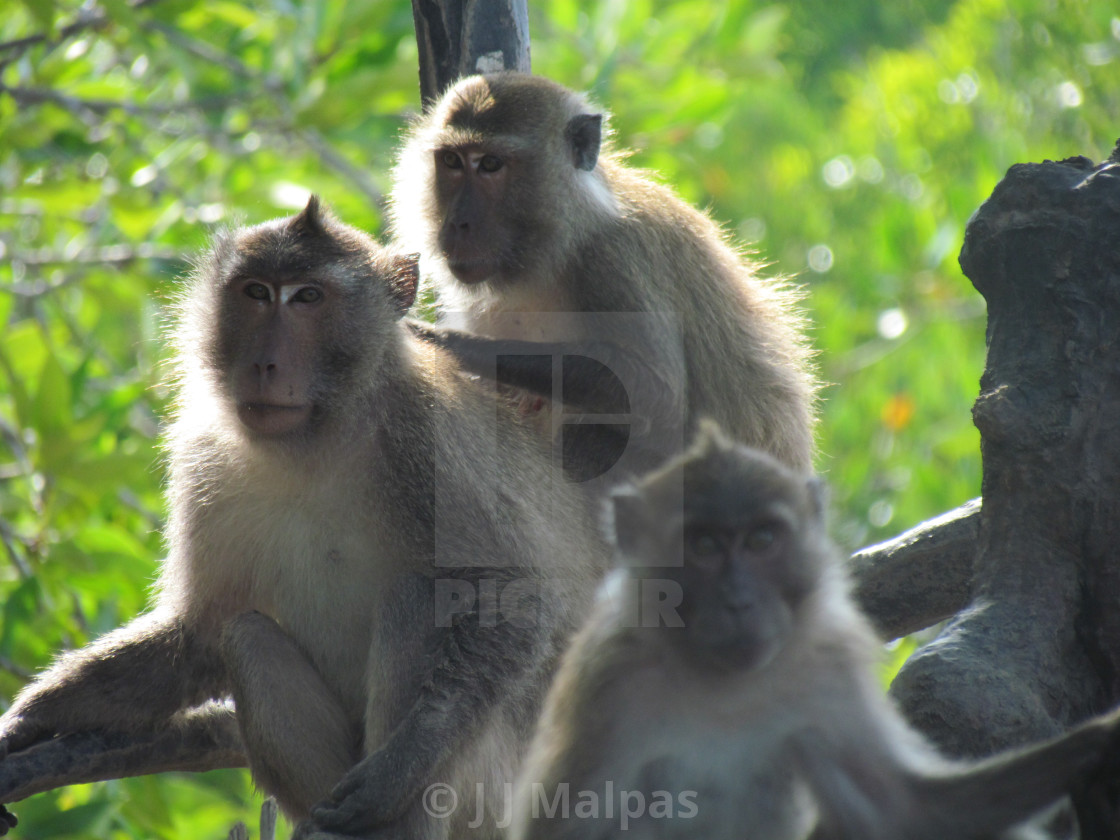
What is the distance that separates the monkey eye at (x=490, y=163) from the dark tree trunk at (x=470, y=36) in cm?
47

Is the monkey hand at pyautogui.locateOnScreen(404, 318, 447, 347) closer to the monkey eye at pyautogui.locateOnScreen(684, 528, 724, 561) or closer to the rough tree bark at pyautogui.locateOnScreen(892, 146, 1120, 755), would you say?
the rough tree bark at pyautogui.locateOnScreen(892, 146, 1120, 755)

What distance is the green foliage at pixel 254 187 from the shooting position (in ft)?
17.1

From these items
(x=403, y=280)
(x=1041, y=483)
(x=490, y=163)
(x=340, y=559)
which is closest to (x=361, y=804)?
(x=340, y=559)

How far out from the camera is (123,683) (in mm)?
3699

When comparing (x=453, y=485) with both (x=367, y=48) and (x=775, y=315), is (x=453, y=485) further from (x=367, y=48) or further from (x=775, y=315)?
(x=367, y=48)

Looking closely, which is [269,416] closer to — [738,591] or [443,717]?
[443,717]

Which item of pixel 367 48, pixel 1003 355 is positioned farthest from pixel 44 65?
pixel 1003 355

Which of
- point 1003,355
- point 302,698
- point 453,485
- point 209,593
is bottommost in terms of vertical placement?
point 302,698

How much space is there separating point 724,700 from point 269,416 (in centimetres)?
152

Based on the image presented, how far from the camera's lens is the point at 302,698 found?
3.32 m

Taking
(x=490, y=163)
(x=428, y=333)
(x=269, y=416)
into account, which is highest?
(x=490, y=163)

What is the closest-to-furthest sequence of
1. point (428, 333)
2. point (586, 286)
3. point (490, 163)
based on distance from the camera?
point (428, 333)
point (586, 286)
point (490, 163)

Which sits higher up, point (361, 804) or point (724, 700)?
point (724, 700)

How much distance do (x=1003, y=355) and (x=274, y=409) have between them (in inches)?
75.9
